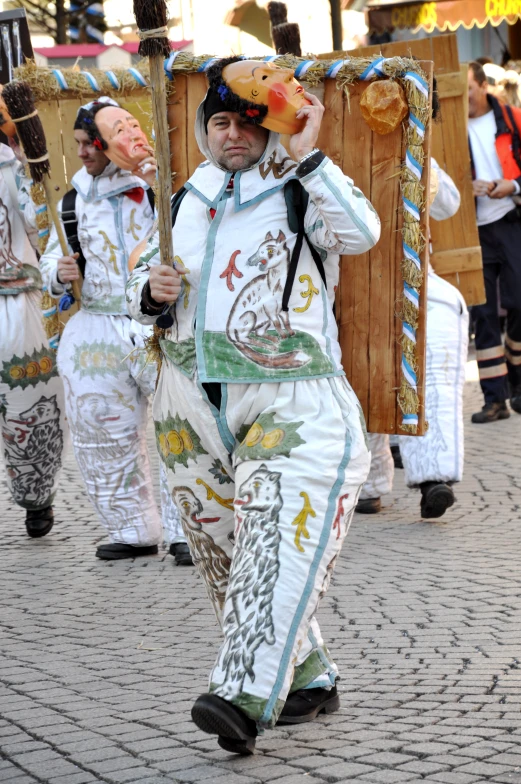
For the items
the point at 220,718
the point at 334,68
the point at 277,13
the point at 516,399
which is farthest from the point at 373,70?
the point at 516,399

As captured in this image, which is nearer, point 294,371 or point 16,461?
point 294,371

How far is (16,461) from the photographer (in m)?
7.68

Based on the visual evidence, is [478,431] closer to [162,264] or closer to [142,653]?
[142,653]

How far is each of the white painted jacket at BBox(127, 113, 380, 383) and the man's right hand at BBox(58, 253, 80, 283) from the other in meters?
2.61

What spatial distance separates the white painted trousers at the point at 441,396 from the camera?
7.34m

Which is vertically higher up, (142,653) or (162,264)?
(162,264)

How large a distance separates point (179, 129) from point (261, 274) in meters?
1.12

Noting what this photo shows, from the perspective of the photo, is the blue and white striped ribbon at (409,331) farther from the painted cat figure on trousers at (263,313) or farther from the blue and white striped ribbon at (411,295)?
the painted cat figure on trousers at (263,313)

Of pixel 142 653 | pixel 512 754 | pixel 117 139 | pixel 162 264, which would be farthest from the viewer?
pixel 117 139

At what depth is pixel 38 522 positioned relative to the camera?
7.79 meters

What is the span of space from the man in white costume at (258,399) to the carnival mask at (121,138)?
237cm

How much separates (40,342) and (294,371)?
3.86 m

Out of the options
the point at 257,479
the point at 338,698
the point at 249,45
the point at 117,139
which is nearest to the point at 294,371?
the point at 257,479

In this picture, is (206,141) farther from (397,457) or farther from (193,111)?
(397,457)
